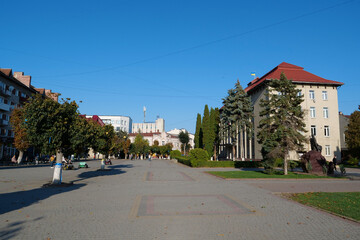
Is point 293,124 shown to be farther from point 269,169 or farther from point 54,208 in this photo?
point 54,208

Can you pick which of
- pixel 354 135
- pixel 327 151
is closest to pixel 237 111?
pixel 327 151

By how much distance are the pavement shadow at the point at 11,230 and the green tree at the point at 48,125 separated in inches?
321

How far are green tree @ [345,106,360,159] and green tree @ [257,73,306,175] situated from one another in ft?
84.5

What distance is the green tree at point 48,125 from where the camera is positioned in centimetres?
1353

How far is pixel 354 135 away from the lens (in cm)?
4253

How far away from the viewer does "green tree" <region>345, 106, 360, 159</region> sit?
137ft

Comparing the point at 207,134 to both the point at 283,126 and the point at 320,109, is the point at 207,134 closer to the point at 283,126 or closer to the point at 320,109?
the point at 320,109

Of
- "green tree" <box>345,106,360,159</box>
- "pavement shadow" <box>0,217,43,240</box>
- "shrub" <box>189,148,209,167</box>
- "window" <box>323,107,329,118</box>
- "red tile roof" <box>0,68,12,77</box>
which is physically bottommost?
"pavement shadow" <box>0,217,43,240</box>

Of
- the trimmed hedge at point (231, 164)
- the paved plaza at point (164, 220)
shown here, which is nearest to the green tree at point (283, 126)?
the trimmed hedge at point (231, 164)

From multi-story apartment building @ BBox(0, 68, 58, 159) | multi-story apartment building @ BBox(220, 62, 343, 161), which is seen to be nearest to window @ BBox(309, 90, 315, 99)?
multi-story apartment building @ BBox(220, 62, 343, 161)

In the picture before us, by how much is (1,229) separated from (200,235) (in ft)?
15.8

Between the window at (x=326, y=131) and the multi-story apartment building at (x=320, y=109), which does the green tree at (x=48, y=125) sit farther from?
the window at (x=326, y=131)

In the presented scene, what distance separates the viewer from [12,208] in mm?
7984

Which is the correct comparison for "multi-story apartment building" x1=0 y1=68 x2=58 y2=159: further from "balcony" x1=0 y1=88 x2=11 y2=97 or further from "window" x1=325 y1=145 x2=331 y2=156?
"window" x1=325 y1=145 x2=331 y2=156
